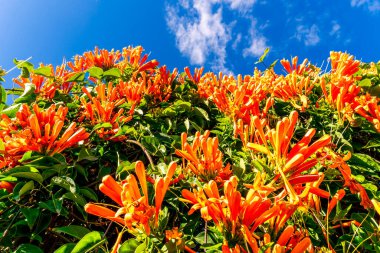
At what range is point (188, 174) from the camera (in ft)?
5.73

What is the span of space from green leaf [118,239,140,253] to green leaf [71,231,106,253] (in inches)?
5.3

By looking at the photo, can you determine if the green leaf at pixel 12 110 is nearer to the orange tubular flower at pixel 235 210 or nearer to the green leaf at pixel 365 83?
the orange tubular flower at pixel 235 210

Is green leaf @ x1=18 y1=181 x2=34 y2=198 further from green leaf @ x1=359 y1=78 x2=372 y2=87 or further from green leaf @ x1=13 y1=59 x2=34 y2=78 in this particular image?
green leaf @ x1=359 y1=78 x2=372 y2=87

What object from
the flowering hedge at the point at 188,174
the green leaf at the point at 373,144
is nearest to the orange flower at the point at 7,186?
the flowering hedge at the point at 188,174

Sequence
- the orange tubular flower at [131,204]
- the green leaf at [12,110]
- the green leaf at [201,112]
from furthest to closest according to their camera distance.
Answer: the green leaf at [201,112], the green leaf at [12,110], the orange tubular flower at [131,204]

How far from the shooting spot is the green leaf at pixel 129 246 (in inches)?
45.7

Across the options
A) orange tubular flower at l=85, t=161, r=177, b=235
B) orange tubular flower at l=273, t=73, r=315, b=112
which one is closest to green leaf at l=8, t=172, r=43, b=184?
orange tubular flower at l=85, t=161, r=177, b=235

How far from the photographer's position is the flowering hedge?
122 centimetres

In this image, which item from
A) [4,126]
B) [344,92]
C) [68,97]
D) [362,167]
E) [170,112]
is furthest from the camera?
[68,97]

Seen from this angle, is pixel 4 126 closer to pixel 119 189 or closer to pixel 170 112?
pixel 119 189

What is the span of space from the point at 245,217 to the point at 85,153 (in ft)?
3.76

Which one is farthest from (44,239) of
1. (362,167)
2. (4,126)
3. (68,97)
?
(362,167)

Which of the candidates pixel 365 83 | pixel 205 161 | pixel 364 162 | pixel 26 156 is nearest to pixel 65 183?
pixel 26 156

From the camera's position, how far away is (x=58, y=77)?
3164 mm
